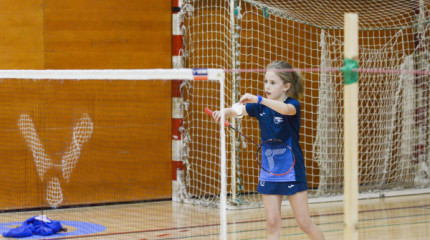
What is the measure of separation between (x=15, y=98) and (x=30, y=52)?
23.8 inches

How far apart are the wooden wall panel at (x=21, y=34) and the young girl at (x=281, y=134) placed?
13.5 ft

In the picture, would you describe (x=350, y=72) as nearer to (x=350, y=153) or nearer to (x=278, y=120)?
(x=350, y=153)

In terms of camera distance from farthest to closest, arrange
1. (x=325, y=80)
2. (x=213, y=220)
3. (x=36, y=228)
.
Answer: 1. (x=325, y=80)
2. (x=213, y=220)
3. (x=36, y=228)

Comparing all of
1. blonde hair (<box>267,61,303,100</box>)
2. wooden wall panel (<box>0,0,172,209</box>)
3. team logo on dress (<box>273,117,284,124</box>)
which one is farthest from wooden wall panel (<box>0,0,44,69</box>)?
team logo on dress (<box>273,117,284,124</box>)

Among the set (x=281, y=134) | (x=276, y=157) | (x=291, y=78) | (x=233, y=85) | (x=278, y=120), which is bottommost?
(x=276, y=157)

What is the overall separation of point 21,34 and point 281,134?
14.8 ft

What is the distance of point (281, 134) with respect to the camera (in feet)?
16.1

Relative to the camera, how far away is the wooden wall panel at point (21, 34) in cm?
811

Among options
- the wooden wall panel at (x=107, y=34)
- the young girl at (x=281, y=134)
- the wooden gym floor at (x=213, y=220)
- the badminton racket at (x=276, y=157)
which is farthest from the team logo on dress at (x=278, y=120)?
the wooden wall panel at (x=107, y=34)

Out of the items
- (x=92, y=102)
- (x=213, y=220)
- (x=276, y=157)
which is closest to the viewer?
(x=276, y=157)

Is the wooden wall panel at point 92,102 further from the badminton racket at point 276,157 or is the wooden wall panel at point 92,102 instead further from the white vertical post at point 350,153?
the white vertical post at point 350,153

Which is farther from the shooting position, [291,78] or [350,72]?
[291,78]

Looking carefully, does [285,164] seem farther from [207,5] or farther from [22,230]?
[207,5]

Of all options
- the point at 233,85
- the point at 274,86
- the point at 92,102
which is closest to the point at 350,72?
the point at 274,86
